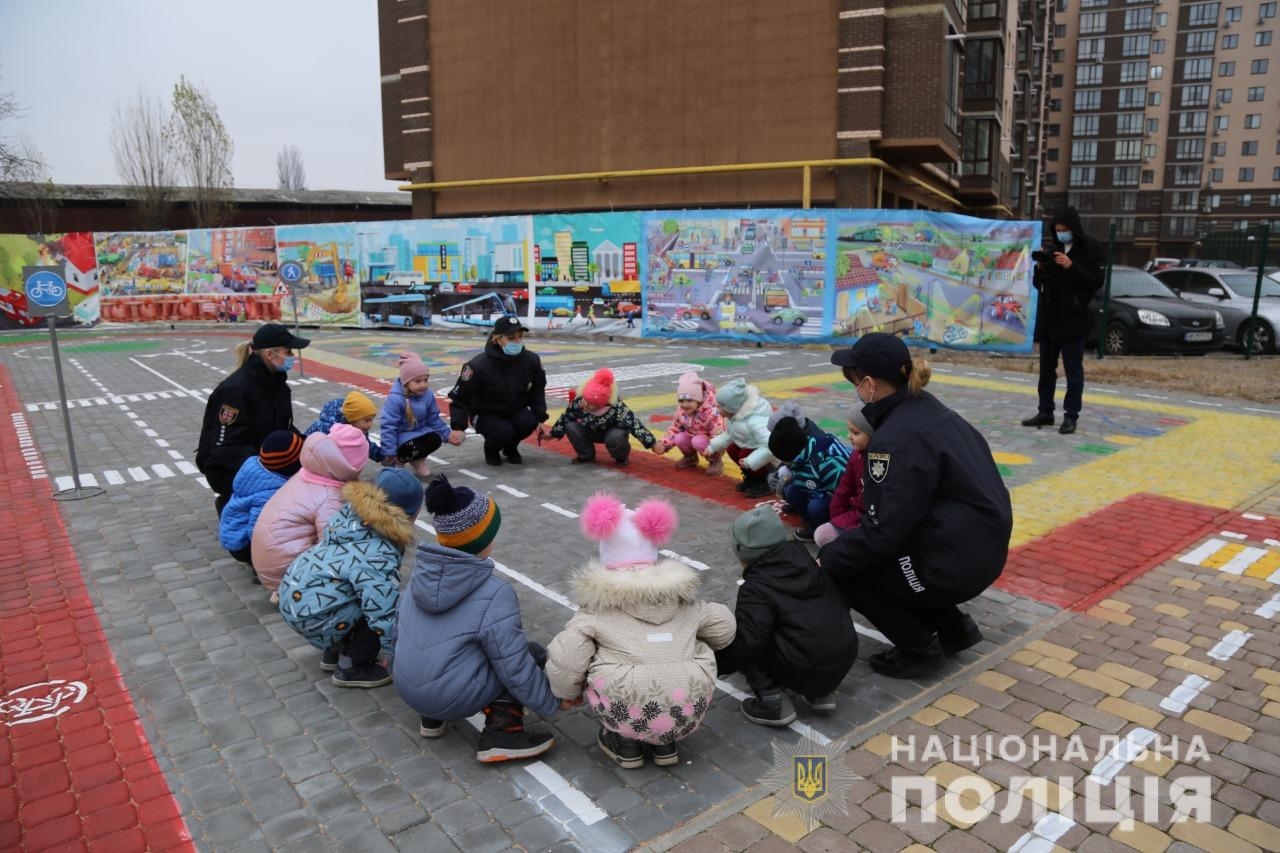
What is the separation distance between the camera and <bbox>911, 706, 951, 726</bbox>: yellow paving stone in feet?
12.7

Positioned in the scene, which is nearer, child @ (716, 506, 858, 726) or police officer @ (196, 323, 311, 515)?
child @ (716, 506, 858, 726)

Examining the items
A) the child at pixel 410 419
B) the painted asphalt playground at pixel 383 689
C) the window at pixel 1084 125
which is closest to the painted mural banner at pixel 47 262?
the painted asphalt playground at pixel 383 689

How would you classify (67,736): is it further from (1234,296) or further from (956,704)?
(1234,296)

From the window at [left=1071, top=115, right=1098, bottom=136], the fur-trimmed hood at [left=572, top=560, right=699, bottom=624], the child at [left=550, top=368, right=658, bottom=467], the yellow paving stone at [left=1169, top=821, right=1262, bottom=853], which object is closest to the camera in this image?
the yellow paving stone at [left=1169, top=821, right=1262, bottom=853]

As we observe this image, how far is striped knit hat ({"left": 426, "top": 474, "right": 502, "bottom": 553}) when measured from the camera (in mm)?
3566

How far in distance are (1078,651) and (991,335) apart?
12552 millimetres

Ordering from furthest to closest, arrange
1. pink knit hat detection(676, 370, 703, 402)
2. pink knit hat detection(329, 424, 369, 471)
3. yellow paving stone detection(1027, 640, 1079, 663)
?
pink knit hat detection(676, 370, 703, 402)
pink knit hat detection(329, 424, 369, 471)
yellow paving stone detection(1027, 640, 1079, 663)

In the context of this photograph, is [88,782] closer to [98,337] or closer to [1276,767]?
[1276,767]

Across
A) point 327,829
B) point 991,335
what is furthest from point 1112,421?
point 327,829

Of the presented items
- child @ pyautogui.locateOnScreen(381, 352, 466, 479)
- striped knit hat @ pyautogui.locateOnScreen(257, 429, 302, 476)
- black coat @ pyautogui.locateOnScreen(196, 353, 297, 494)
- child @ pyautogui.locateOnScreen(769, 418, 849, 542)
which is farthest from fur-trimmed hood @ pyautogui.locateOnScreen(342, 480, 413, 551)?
child @ pyautogui.locateOnScreen(381, 352, 466, 479)

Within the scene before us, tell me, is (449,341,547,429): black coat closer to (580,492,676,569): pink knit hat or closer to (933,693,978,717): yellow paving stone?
(580,492,676,569): pink knit hat

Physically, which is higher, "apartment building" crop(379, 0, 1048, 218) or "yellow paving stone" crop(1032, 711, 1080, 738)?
"apartment building" crop(379, 0, 1048, 218)

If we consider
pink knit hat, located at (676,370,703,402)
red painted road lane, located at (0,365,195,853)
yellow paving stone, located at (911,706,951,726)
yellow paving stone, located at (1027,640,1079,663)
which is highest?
pink knit hat, located at (676,370,703,402)

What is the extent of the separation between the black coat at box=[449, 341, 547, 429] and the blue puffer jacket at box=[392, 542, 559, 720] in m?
5.01
